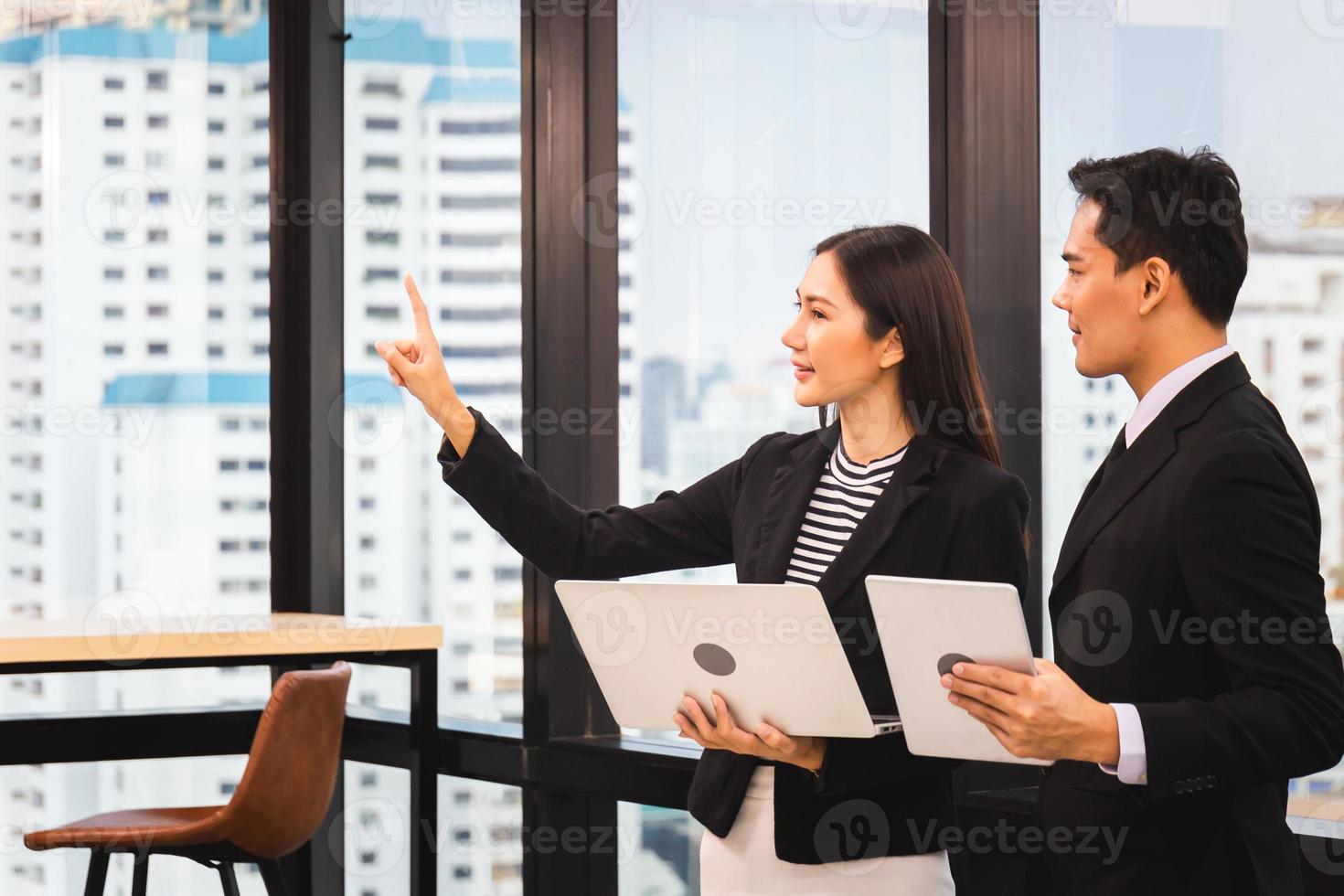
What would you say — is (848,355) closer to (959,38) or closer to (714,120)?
(959,38)

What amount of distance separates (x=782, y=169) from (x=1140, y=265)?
1.38 metres

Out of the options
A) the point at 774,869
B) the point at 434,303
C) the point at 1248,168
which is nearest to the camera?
the point at 774,869

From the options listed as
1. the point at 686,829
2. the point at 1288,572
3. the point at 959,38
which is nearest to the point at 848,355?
the point at 1288,572

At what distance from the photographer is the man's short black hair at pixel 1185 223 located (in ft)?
4.27

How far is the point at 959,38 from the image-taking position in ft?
7.57

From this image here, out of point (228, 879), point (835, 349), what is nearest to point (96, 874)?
point (228, 879)

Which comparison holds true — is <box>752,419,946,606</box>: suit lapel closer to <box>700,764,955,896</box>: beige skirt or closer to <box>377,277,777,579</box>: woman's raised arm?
<box>377,277,777,579</box>: woman's raised arm

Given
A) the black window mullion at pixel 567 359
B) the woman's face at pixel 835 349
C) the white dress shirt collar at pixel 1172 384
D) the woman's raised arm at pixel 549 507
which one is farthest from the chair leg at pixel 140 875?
the white dress shirt collar at pixel 1172 384

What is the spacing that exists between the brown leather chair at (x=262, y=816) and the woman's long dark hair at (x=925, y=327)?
1414 millimetres

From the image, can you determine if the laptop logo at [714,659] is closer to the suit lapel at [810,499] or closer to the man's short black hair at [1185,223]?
the suit lapel at [810,499]

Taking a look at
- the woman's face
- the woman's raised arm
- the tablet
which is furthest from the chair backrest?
the tablet

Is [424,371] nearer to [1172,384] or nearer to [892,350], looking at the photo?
[892,350]

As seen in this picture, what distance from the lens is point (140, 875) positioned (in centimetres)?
252

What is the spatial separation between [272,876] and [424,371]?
132 centimetres
